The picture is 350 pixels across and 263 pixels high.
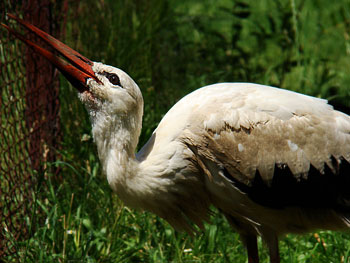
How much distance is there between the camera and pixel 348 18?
745cm

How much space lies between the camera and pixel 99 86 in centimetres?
366

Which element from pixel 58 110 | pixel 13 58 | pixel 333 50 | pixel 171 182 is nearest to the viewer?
pixel 171 182

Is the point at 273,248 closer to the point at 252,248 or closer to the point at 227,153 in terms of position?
the point at 252,248

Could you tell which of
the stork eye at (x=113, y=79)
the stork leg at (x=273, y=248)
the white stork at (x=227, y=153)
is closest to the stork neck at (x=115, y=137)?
the white stork at (x=227, y=153)

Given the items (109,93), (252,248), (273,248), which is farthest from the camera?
(252,248)

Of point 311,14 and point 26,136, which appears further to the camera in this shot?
point 311,14

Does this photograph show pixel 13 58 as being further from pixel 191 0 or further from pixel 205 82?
pixel 191 0

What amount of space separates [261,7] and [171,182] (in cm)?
574

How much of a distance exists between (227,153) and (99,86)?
2.67 ft

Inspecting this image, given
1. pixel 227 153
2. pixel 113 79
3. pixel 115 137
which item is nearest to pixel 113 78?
pixel 113 79

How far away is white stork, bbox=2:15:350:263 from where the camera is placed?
3.67 m

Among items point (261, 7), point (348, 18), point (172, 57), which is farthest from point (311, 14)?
point (172, 57)

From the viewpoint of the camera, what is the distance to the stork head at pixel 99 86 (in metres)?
3.65

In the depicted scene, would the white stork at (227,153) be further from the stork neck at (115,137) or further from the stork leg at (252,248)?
the stork leg at (252,248)
